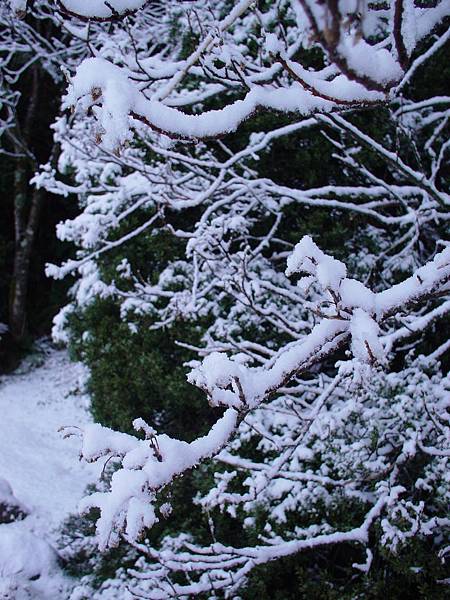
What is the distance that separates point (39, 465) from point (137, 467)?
18.3 feet

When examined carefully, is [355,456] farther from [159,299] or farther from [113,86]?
[113,86]

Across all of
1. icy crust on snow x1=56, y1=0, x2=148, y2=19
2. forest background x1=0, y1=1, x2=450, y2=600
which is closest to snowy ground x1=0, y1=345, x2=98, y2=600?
forest background x1=0, y1=1, x2=450, y2=600

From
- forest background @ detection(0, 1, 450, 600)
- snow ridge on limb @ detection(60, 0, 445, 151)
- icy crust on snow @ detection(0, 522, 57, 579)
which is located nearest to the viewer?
snow ridge on limb @ detection(60, 0, 445, 151)

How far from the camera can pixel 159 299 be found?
4.80 meters

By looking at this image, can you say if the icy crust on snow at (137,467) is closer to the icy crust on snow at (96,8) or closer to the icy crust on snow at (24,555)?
the icy crust on snow at (96,8)

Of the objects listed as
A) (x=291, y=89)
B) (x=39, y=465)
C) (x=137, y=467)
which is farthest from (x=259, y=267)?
(x=39, y=465)

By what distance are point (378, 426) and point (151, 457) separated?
8.09 feet

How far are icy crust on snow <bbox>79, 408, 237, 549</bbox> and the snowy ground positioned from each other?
135 cm

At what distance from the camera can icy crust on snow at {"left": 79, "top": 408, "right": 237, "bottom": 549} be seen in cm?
119

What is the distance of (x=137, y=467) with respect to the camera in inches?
50.3

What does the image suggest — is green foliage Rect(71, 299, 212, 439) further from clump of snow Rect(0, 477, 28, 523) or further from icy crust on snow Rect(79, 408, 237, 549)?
icy crust on snow Rect(79, 408, 237, 549)

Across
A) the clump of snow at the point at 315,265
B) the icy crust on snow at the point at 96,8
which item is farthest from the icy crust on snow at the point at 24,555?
the icy crust on snow at the point at 96,8

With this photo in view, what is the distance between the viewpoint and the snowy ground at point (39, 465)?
4.39 meters

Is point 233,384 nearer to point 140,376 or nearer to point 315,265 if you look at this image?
point 315,265
